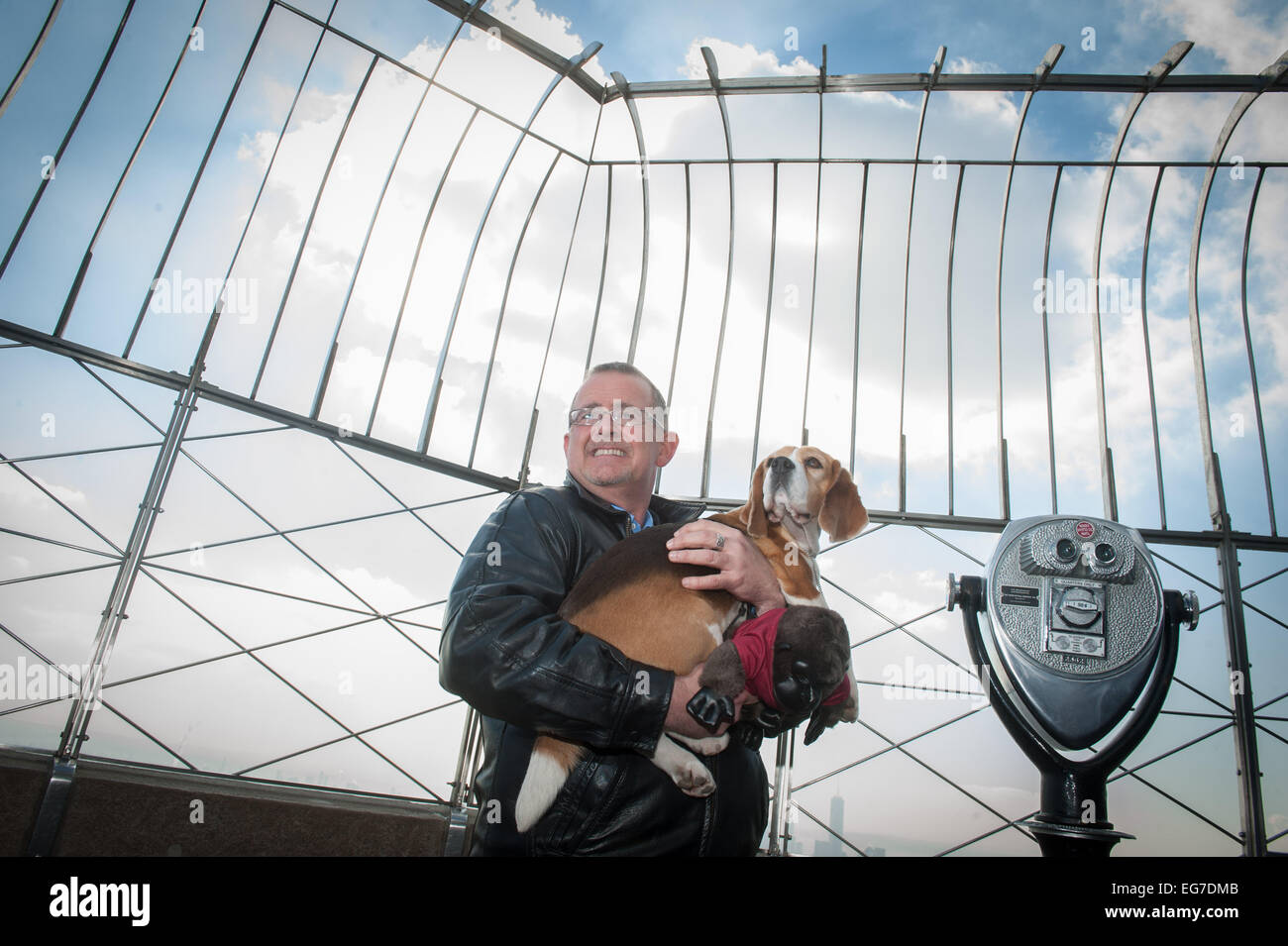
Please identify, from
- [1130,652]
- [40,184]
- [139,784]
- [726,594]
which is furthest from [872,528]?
[40,184]

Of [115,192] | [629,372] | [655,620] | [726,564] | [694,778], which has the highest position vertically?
[115,192]

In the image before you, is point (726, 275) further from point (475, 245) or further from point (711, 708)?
point (711, 708)

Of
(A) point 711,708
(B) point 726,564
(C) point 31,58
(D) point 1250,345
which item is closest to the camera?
(A) point 711,708

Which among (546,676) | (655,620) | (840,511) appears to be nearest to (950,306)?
(840,511)

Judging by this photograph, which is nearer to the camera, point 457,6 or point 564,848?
point 564,848

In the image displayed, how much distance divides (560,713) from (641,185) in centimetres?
700

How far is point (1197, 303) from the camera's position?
21.8ft

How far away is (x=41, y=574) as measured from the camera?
16.1 ft

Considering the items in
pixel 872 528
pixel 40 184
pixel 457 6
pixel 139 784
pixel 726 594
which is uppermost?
pixel 457 6

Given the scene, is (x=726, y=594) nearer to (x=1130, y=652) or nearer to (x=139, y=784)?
(x=1130, y=652)

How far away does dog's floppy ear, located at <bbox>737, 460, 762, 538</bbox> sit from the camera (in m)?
2.30

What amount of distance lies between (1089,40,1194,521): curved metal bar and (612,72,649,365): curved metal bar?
14.6ft
